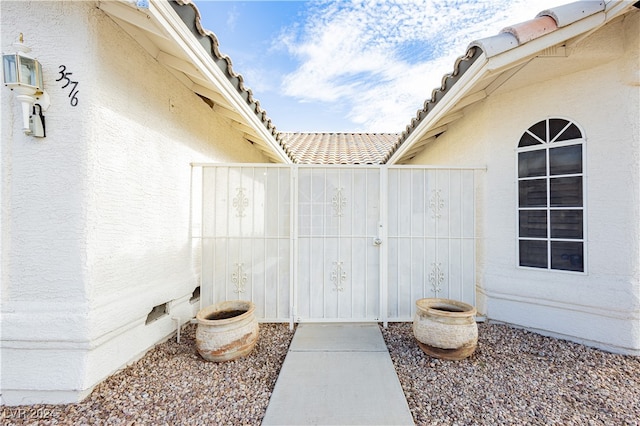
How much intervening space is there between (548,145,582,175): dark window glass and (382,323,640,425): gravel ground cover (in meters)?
3.12

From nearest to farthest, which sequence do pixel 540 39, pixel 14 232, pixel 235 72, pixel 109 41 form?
pixel 14 232 < pixel 109 41 < pixel 540 39 < pixel 235 72

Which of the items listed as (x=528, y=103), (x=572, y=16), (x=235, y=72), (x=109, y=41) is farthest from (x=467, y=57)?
(x=109, y=41)

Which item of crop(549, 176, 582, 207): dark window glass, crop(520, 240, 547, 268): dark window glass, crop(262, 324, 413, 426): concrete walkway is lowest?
crop(262, 324, 413, 426): concrete walkway

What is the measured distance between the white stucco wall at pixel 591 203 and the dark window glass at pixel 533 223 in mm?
193

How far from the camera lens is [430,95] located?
17.9 feet

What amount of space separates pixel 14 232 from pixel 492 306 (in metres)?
7.95

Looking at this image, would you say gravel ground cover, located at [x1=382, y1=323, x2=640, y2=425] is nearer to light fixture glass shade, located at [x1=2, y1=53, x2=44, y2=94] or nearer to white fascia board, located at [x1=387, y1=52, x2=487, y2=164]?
white fascia board, located at [x1=387, y1=52, x2=487, y2=164]

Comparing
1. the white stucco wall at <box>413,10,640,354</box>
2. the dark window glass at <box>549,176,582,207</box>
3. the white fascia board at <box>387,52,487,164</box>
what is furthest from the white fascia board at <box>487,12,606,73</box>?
the dark window glass at <box>549,176,582,207</box>

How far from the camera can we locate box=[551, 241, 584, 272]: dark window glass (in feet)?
15.0

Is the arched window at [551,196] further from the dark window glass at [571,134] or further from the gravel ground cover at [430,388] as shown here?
the gravel ground cover at [430,388]

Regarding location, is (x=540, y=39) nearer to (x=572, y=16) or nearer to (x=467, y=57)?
(x=572, y=16)

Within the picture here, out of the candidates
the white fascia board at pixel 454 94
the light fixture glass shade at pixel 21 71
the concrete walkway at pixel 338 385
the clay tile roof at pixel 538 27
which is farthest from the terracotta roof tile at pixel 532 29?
the light fixture glass shade at pixel 21 71

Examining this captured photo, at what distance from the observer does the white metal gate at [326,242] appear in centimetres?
549

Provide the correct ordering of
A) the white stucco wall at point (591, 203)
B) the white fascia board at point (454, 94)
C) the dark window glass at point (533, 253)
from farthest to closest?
the dark window glass at point (533, 253), the white stucco wall at point (591, 203), the white fascia board at point (454, 94)
